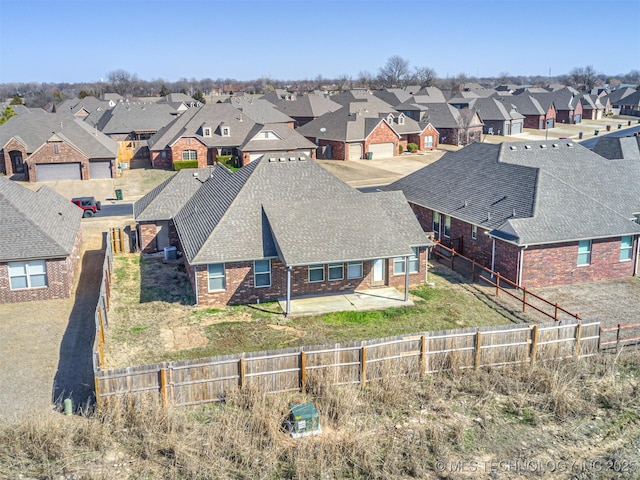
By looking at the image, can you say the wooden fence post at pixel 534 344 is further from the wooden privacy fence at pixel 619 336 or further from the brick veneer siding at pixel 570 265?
the brick veneer siding at pixel 570 265

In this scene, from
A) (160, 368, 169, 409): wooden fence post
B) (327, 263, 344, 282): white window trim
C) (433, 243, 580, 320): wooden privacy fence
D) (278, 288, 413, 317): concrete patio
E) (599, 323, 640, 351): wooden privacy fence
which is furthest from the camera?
(327, 263, 344, 282): white window trim

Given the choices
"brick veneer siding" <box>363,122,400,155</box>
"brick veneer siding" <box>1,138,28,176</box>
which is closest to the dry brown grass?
"brick veneer siding" <box>1,138,28,176</box>

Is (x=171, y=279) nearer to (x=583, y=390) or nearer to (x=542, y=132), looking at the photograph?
(x=583, y=390)

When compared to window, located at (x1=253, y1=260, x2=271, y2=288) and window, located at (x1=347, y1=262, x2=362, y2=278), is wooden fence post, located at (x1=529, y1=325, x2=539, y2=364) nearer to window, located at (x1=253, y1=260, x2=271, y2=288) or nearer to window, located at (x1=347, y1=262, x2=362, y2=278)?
window, located at (x1=347, y1=262, x2=362, y2=278)

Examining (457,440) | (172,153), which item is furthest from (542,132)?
(457,440)

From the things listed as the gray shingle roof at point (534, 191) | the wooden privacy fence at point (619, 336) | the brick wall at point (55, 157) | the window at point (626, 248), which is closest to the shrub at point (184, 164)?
the brick wall at point (55, 157)

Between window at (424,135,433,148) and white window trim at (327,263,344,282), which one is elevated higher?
window at (424,135,433,148)

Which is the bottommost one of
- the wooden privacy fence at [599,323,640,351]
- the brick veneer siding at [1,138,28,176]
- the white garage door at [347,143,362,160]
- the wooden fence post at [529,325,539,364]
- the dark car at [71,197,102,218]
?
the wooden privacy fence at [599,323,640,351]

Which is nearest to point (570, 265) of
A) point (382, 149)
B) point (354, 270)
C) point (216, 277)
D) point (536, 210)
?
point (536, 210)
